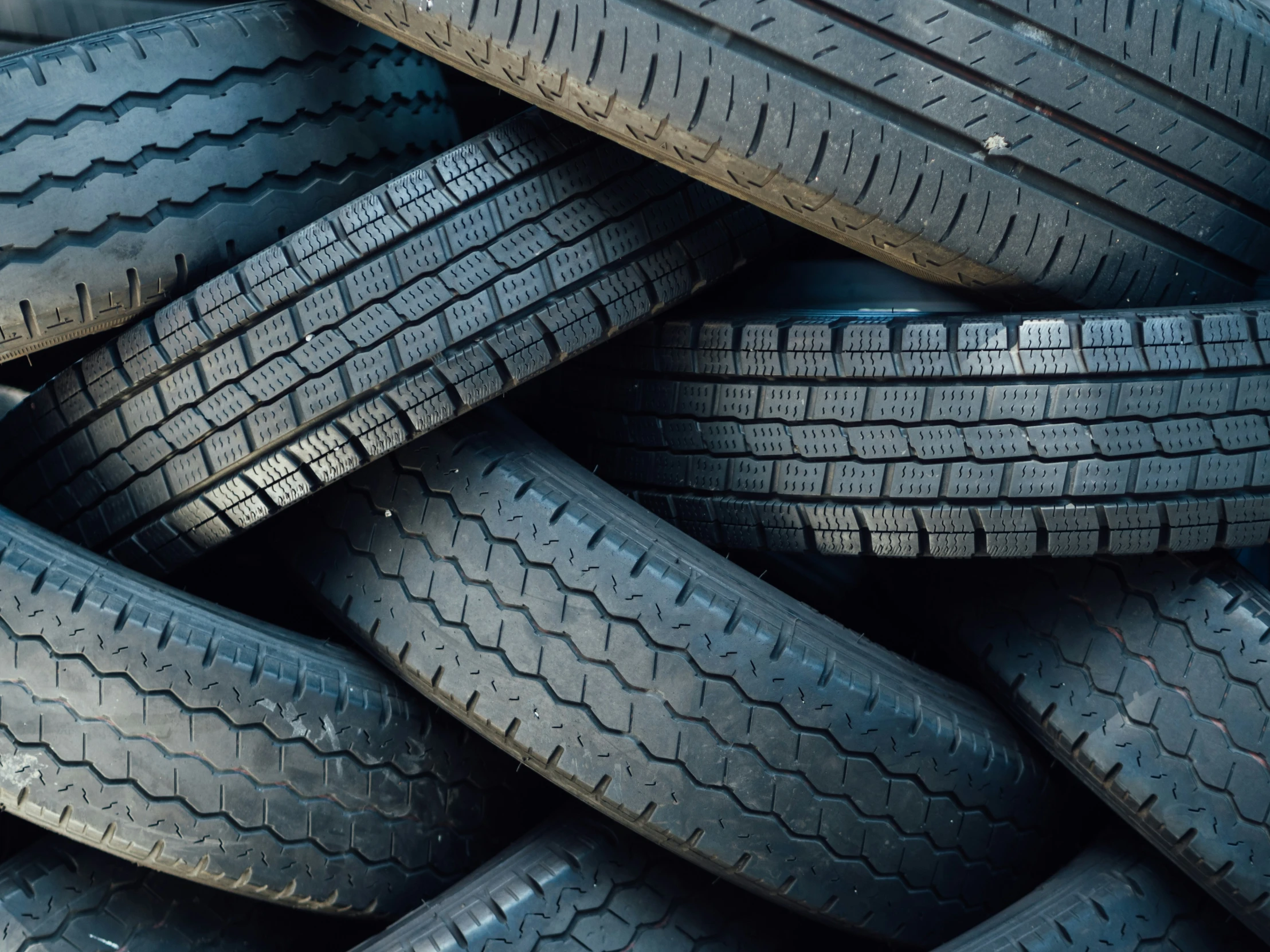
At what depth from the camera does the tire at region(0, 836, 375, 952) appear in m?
1.38

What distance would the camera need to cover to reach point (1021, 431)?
1409 mm

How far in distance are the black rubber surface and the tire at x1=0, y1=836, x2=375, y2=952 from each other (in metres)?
1.15

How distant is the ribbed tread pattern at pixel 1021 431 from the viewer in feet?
4.62

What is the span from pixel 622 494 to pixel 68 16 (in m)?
1.07

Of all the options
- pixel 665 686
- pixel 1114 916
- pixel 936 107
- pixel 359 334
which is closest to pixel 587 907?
pixel 665 686

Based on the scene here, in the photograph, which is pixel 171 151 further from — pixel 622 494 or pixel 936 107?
pixel 936 107

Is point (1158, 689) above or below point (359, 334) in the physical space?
below

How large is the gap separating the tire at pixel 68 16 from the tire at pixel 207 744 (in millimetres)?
695

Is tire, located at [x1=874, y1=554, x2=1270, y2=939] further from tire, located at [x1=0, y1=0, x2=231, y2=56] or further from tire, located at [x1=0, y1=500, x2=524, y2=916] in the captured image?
tire, located at [x1=0, y1=0, x2=231, y2=56]

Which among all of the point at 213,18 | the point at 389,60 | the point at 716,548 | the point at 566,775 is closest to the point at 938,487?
the point at 716,548

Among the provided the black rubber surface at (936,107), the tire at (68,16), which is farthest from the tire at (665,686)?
the tire at (68,16)

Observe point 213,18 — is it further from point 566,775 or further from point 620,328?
point 566,775

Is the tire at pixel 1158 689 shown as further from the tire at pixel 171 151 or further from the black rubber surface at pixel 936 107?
the tire at pixel 171 151

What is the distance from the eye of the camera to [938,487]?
4.69ft
